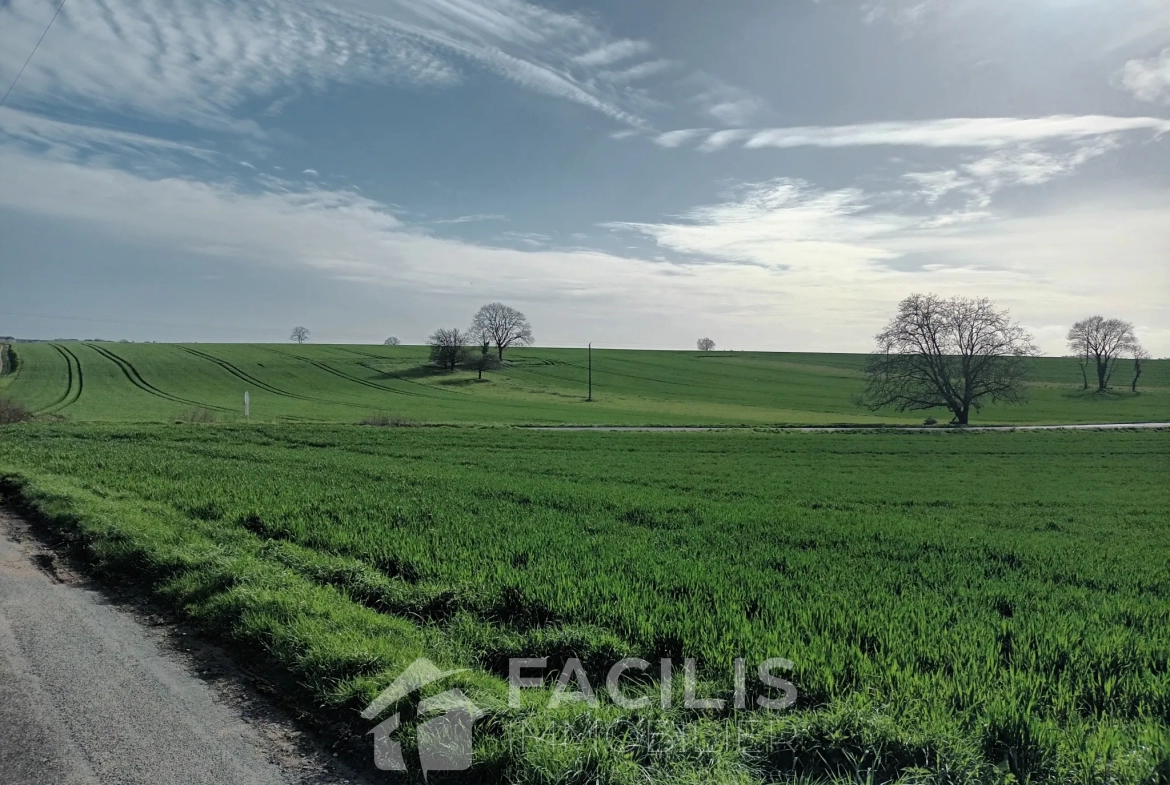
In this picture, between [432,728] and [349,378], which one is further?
[349,378]

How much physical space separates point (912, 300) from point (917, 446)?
1161 inches

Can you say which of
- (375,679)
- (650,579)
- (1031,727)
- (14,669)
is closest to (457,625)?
(375,679)

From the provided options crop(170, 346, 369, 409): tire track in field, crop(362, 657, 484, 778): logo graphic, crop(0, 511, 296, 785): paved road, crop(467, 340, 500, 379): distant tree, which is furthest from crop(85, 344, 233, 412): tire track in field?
crop(362, 657, 484, 778): logo graphic

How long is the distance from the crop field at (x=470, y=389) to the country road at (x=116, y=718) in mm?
42905

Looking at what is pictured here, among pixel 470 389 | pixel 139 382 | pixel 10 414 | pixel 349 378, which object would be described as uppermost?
pixel 349 378

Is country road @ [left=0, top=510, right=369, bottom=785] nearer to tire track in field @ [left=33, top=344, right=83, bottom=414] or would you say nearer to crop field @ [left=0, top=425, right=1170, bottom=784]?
crop field @ [left=0, top=425, right=1170, bottom=784]

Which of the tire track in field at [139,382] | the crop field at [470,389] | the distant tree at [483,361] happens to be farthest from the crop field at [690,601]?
the distant tree at [483,361]

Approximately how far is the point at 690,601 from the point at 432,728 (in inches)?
132

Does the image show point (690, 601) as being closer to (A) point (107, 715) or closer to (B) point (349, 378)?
(A) point (107, 715)

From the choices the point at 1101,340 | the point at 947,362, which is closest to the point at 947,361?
the point at 947,362

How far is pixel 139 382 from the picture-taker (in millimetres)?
71875

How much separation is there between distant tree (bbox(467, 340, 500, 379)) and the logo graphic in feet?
301

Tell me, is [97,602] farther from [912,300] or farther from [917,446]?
[912,300]

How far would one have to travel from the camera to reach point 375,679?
5105mm
